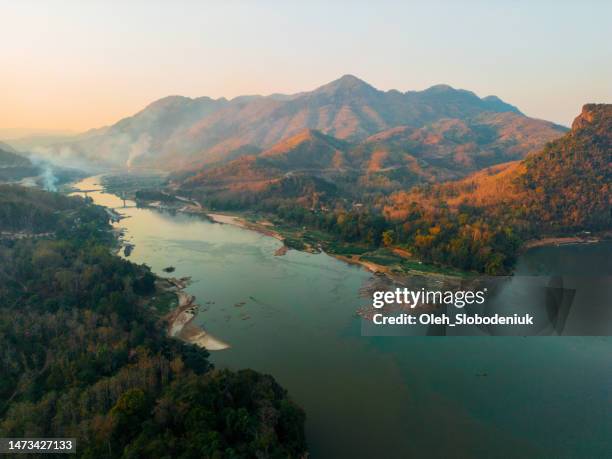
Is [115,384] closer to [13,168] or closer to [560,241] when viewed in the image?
[560,241]

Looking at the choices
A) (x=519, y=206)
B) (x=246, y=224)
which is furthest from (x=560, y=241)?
(x=246, y=224)

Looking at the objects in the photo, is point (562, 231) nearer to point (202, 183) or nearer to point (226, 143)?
point (202, 183)

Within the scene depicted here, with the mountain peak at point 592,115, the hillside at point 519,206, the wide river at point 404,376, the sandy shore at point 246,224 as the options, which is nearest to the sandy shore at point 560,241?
the hillside at point 519,206

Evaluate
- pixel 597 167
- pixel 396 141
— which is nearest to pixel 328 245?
pixel 597 167

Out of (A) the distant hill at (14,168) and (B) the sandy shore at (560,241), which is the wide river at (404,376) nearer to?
(B) the sandy shore at (560,241)

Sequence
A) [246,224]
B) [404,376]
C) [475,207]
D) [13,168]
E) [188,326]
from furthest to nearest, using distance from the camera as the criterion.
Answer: [13,168] → [246,224] → [475,207] → [188,326] → [404,376]
